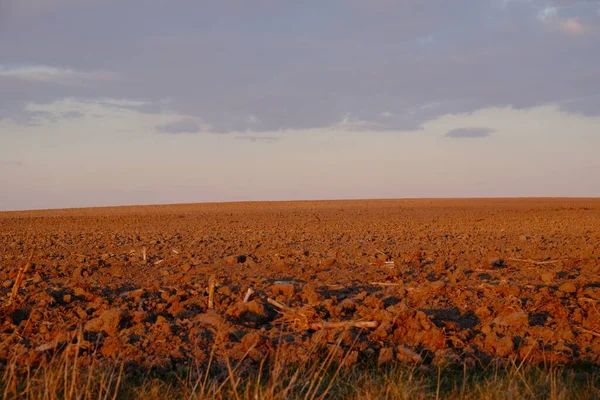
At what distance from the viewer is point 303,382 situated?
14.6ft

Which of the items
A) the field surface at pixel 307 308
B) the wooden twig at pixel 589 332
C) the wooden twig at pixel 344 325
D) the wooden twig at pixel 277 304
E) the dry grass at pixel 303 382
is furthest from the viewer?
the wooden twig at pixel 277 304

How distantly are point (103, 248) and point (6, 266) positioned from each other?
228 cm

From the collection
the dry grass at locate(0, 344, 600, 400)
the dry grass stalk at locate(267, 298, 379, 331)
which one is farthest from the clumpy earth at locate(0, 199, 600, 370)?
the dry grass at locate(0, 344, 600, 400)

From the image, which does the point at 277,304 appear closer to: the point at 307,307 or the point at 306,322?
the point at 307,307

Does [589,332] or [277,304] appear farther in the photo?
[277,304]

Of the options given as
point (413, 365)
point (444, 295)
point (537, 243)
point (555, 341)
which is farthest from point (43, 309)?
point (537, 243)

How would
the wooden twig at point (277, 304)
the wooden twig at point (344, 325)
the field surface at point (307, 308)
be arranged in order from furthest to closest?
the wooden twig at point (277, 304)
the wooden twig at point (344, 325)
the field surface at point (307, 308)

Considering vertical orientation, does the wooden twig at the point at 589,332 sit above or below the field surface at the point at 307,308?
below

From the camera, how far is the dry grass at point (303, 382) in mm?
4102

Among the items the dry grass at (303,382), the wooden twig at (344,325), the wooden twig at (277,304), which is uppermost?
the wooden twig at (277,304)

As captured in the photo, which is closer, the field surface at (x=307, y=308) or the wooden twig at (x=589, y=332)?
the field surface at (x=307, y=308)

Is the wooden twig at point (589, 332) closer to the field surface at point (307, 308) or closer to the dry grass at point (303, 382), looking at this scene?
the field surface at point (307, 308)

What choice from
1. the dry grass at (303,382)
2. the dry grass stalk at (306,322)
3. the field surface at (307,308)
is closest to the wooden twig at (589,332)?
the field surface at (307,308)

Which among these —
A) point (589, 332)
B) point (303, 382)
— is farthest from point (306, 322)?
point (589, 332)
